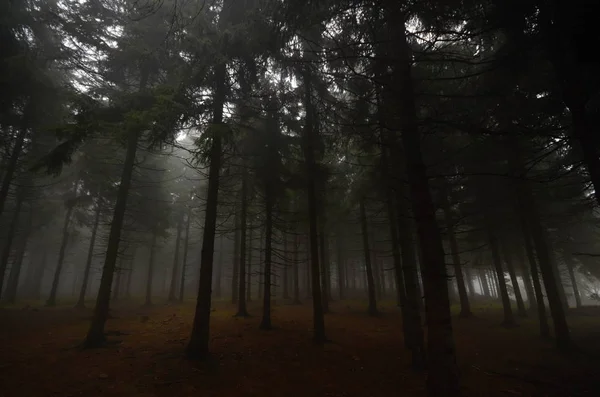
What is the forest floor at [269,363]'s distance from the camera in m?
7.25

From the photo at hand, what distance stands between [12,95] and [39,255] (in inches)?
1485

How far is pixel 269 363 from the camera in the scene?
9.05 meters

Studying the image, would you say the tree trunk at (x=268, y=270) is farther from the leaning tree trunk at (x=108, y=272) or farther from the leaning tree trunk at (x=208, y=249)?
the leaning tree trunk at (x=108, y=272)

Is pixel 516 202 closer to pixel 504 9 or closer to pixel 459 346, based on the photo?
pixel 459 346

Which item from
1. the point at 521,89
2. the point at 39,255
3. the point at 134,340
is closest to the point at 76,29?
the point at 134,340

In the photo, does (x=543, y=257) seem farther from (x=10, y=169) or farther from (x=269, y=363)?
(x=10, y=169)

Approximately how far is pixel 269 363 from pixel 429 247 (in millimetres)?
6768

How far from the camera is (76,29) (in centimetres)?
1132

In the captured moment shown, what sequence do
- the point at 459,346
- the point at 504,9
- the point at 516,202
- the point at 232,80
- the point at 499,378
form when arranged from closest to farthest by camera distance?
the point at 504,9 < the point at 499,378 < the point at 232,80 < the point at 459,346 < the point at 516,202

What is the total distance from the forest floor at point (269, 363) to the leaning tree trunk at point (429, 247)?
3512 millimetres

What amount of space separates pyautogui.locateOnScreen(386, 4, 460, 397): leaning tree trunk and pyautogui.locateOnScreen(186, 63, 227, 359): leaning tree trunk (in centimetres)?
517

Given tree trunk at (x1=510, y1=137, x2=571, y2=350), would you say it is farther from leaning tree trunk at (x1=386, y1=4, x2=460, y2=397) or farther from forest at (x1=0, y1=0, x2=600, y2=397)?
leaning tree trunk at (x1=386, y1=4, x2=460, y2=397)

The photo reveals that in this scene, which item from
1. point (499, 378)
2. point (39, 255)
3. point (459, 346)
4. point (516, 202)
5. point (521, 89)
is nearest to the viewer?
point (499, 378)

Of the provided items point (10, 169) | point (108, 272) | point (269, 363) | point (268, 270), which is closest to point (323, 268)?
point (268, 270)
